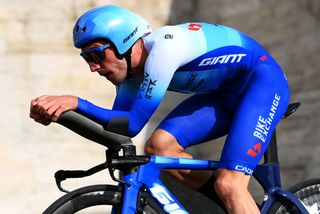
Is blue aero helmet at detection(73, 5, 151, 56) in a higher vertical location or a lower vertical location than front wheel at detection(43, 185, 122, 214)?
higher

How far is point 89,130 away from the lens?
395 cm

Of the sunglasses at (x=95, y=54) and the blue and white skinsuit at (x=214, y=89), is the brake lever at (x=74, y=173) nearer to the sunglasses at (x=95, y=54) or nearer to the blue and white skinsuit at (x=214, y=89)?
the blue and white skinsuit at (x=214, y=89)

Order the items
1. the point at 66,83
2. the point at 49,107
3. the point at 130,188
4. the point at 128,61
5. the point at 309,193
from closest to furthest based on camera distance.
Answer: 1. the point at 49,107
2. the point at 130,188
3. the point at 128,61
4. the point at 309,193
5. the point at 66,83

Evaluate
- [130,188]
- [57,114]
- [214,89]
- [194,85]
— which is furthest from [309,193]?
[57,114]

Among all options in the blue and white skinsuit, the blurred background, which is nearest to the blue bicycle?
the blue and white skinsuit

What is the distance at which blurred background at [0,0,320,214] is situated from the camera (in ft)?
28.8

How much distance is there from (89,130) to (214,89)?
40.6 inches

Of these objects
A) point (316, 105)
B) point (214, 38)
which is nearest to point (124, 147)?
point (214, 38)

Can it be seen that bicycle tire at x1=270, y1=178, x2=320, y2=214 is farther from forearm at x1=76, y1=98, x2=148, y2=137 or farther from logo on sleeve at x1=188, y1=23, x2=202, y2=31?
forearm at x1=76, y1=98, x2=148, y2=137

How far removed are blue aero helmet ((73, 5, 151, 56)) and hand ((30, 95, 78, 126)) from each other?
51cm

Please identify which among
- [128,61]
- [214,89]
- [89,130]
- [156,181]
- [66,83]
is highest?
[66,83]

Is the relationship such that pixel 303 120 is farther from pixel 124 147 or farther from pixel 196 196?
pixel 124 147

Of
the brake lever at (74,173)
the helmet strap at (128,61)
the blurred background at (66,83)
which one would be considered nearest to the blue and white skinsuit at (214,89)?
the helmet strap at (128,61)

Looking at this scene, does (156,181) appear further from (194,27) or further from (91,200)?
(194,27)
